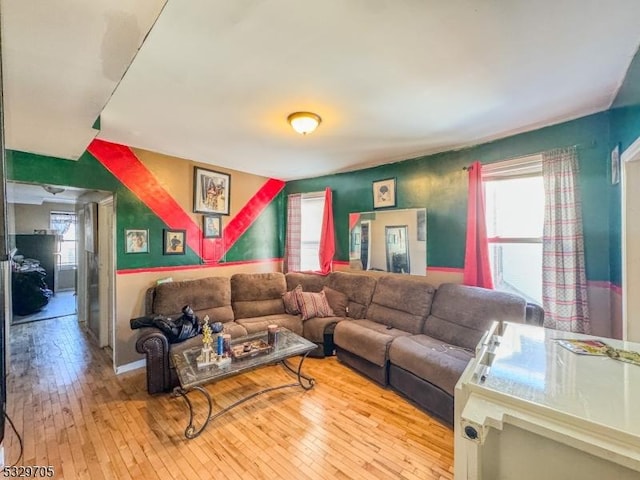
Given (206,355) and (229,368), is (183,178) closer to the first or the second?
(206,355)

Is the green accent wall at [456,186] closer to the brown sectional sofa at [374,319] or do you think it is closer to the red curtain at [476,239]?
the red curtain at [476,239]

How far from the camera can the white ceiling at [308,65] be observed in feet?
3.96

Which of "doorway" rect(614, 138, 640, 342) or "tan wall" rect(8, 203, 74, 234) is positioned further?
"tan wall" rect(8, 203, 74, 234)

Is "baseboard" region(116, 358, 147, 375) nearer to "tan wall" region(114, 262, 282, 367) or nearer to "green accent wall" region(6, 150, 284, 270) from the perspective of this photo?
"tan wall" region(114, 262, 282, 367)

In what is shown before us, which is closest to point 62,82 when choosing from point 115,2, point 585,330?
point 115,2

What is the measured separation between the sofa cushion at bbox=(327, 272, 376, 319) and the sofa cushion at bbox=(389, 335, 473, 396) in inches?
34.0

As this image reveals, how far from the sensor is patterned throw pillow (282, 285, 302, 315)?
368cm

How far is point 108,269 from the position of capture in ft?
11.8

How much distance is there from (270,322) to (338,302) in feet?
3.09

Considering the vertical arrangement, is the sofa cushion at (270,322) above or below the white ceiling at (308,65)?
below

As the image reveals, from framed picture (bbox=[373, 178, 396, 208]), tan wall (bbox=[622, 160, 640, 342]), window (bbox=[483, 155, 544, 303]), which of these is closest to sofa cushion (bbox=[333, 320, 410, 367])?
window (bbox=[483, 155, 544, 303])

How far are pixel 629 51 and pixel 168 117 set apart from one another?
10.2 ft

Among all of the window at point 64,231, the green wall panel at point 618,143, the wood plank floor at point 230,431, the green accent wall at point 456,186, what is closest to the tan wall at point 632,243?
the green wall panel at point 618,143

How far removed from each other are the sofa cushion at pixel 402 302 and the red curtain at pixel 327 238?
1003 mm
